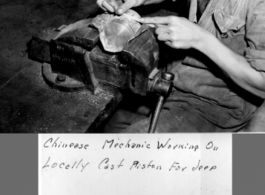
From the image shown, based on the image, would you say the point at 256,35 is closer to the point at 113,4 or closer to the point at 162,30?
the point at 162,30

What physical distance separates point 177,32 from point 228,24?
26cm

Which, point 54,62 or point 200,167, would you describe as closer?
point 200,167

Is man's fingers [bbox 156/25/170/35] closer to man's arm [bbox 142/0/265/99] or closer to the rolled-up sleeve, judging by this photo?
man's arm [bbox 142/0/265/99]

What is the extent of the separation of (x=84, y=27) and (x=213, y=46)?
57cm

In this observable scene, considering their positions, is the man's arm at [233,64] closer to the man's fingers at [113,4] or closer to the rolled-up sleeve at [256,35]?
the rolled-up sleeve at [256,35]

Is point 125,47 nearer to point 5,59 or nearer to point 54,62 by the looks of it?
point 54,62

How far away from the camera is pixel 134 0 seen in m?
1.51

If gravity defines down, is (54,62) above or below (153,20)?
below

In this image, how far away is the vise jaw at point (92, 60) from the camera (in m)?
1.24

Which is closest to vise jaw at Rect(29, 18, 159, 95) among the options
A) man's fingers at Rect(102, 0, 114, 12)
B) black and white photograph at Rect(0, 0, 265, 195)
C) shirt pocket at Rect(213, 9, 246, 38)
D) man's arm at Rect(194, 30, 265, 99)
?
black and white photograph at Rect(0, 0, 265, 195)

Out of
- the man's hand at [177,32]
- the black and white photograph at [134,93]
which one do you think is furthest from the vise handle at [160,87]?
the man's hand at [177,32]

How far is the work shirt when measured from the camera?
4.47 ft

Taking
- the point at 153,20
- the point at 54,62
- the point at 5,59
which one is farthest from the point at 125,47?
the point at 5,59
